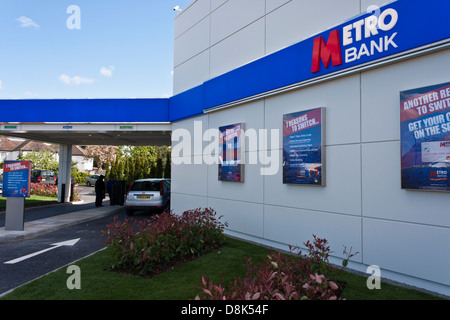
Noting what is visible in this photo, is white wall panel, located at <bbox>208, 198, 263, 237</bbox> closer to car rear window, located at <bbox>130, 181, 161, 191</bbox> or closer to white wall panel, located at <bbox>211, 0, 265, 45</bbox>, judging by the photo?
car rear window, located at <bbox>130, 181, 161, 191</bbox>

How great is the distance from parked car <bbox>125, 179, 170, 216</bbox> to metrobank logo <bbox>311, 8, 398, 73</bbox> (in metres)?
8.78

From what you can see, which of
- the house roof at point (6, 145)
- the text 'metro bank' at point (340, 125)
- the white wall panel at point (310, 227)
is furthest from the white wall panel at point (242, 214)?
the house roof at point (6, 145)

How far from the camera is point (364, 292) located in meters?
4.39

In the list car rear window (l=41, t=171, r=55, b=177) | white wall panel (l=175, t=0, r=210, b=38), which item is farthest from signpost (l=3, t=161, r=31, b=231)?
car rear window (l=41, t=171, r=55, b=177)

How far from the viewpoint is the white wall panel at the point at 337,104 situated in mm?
5578

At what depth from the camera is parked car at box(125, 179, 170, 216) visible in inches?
506

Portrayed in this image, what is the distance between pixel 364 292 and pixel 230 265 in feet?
7.42

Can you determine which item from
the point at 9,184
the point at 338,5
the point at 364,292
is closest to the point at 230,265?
the point at 364,292

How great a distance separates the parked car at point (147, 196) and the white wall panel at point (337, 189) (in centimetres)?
739

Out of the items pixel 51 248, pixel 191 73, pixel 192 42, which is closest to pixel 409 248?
pixel 51 248

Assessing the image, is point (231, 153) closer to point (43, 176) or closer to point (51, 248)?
point (51, 248)

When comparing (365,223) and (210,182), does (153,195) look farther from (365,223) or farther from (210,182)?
(365,223)
